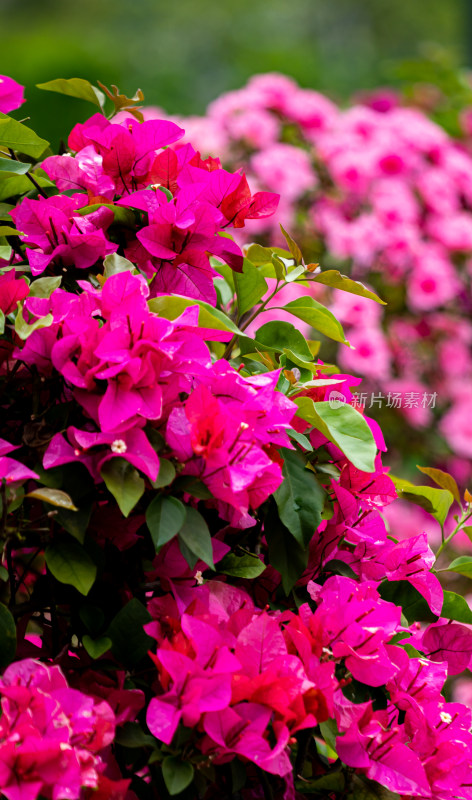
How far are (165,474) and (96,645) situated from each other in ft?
0.52

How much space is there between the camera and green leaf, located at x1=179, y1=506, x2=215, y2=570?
65 cm

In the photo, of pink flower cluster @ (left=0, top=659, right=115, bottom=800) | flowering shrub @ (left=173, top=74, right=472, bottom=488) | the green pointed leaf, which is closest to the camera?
pink flower cluster @ (left=0, top=659, right=115, bottom=800)

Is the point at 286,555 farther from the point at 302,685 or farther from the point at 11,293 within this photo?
the point at 11,293

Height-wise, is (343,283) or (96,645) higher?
(343,283)

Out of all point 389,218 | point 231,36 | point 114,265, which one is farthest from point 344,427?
point 231,36

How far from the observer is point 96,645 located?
697 millimetres

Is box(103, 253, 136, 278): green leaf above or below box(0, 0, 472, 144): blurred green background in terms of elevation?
above

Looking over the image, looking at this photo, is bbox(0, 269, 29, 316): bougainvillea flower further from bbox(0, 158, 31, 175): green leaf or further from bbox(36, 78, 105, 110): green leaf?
bbox(36, 78, 105, 110): green leaf

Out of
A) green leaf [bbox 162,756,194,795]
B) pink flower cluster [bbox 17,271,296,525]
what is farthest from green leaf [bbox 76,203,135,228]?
green leaf [bbox 162,756,194,795]

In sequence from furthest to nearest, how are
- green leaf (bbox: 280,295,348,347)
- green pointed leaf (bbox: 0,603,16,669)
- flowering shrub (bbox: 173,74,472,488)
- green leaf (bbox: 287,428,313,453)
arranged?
flowering shrub (bbox: 173,74,472,488) < green leaf (bbox: 280,295,348,347) < green leaf (bbox: 287,428,313,453) < green pointed leaf (bbox: 0,603,16,669)

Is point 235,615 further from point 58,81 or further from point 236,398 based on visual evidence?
point 58,81

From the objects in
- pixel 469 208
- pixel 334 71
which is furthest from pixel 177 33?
pixel 469 208

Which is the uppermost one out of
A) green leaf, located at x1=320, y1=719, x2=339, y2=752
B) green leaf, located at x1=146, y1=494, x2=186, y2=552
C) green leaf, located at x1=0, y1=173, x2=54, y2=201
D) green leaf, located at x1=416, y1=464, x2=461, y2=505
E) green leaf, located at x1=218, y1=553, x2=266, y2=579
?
green leaf, located at x1=0, y1=173, x2=54, y2=201

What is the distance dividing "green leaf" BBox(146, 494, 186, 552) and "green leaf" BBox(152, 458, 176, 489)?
16mm
